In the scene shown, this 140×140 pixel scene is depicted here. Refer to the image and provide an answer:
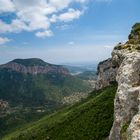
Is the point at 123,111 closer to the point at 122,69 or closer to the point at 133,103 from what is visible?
the point at 133,103

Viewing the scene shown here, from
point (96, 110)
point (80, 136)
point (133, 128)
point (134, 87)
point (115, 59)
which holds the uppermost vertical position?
point (115, 59)

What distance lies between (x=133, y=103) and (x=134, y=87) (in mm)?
3273

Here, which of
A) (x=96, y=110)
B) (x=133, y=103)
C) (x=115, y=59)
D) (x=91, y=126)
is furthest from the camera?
(x=96, y=110)

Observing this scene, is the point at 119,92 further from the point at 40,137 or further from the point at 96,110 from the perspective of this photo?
the point at 40,137

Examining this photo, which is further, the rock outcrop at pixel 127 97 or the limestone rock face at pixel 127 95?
the limestone rock face at pixel 127 95

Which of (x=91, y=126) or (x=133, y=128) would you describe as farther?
(x=91, y=126)

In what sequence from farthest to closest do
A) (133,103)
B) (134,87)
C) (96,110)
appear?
(96,110)
(134,87)
(133,103)

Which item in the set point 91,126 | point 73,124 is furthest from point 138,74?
point 73,124

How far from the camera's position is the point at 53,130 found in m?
166

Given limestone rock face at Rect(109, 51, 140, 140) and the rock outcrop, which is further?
limestone rock face at Rect(109, 51, 140, 140)

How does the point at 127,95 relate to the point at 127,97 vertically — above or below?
above

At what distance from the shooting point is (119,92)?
146 ft

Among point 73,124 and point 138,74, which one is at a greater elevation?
point 138,74

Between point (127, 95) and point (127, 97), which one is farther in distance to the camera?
point (127, 95)
